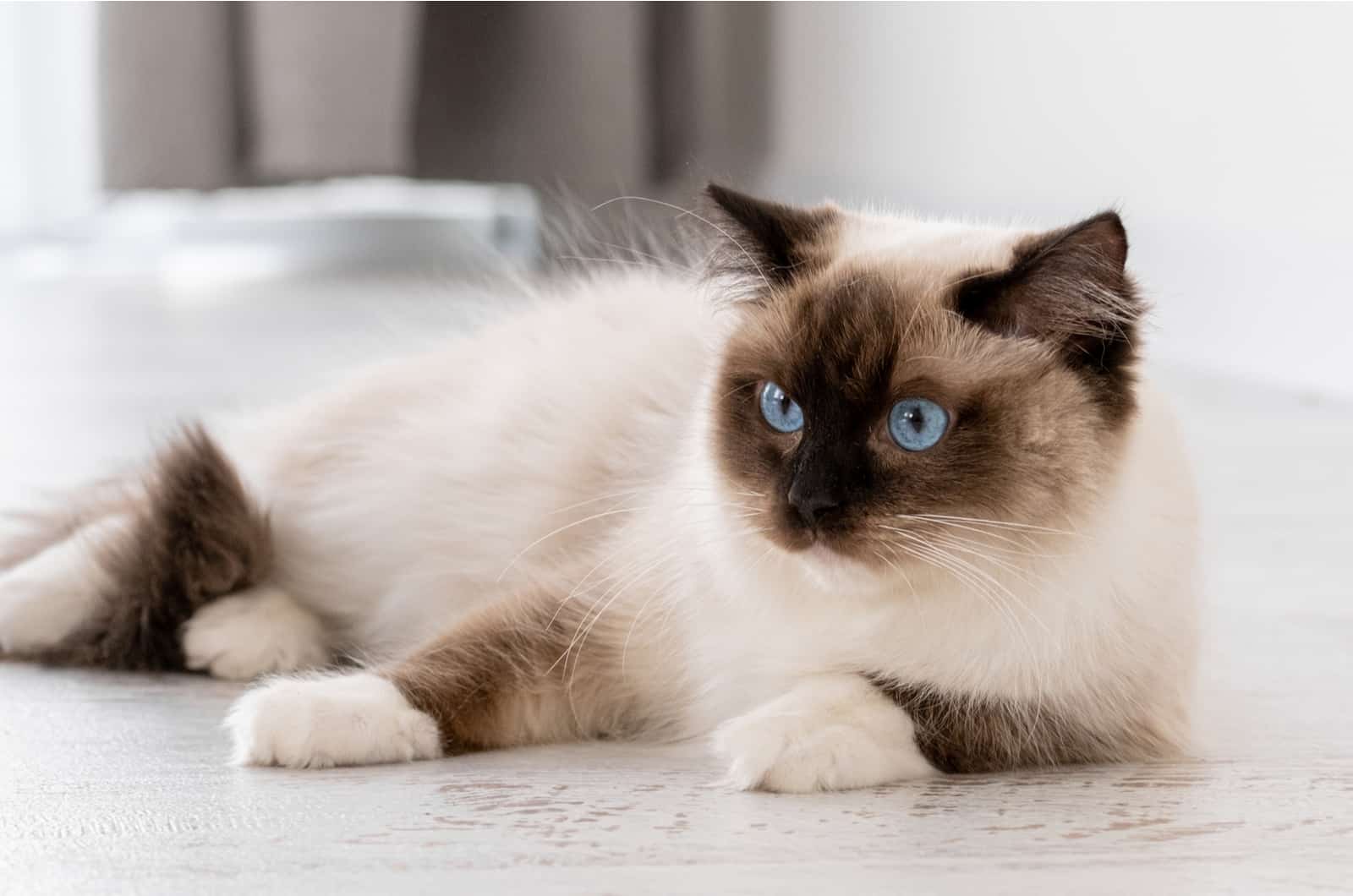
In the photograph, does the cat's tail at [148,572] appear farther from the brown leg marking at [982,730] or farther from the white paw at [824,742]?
the brown leg marking at [982,730]

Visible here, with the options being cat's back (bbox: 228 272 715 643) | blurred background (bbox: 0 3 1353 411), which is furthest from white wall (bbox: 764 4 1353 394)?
cat's back (bbox: 228 272 715 643)

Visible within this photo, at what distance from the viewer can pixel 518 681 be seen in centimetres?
150

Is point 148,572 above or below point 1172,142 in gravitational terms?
below

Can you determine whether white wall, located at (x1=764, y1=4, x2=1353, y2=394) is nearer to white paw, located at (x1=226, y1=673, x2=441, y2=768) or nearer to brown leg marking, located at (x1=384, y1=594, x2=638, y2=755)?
brown leg marking, located at (x1=384, y1=594, x2=638, y2=755)

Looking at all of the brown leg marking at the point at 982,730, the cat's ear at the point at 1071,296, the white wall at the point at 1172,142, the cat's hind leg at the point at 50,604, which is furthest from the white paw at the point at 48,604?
the white wall at the point at 1172,142

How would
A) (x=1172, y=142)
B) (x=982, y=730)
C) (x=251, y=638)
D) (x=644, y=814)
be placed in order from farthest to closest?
(x=1172, y=142) < (x=251, y=638) < (x=982, y=730) < (x=644, y=814)

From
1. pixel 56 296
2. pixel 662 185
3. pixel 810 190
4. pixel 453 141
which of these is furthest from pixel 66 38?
pixel 810 190

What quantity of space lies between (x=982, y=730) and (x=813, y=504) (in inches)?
10.7

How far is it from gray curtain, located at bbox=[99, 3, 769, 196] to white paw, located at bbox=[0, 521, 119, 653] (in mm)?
3659

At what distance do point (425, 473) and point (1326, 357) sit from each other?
2.45m

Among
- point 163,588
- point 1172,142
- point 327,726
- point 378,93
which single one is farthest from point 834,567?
point 378,93

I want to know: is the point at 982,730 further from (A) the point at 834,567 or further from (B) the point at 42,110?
(B) the point at 42,110

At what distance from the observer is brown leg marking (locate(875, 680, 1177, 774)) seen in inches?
53.7

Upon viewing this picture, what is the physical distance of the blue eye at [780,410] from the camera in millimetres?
1330
